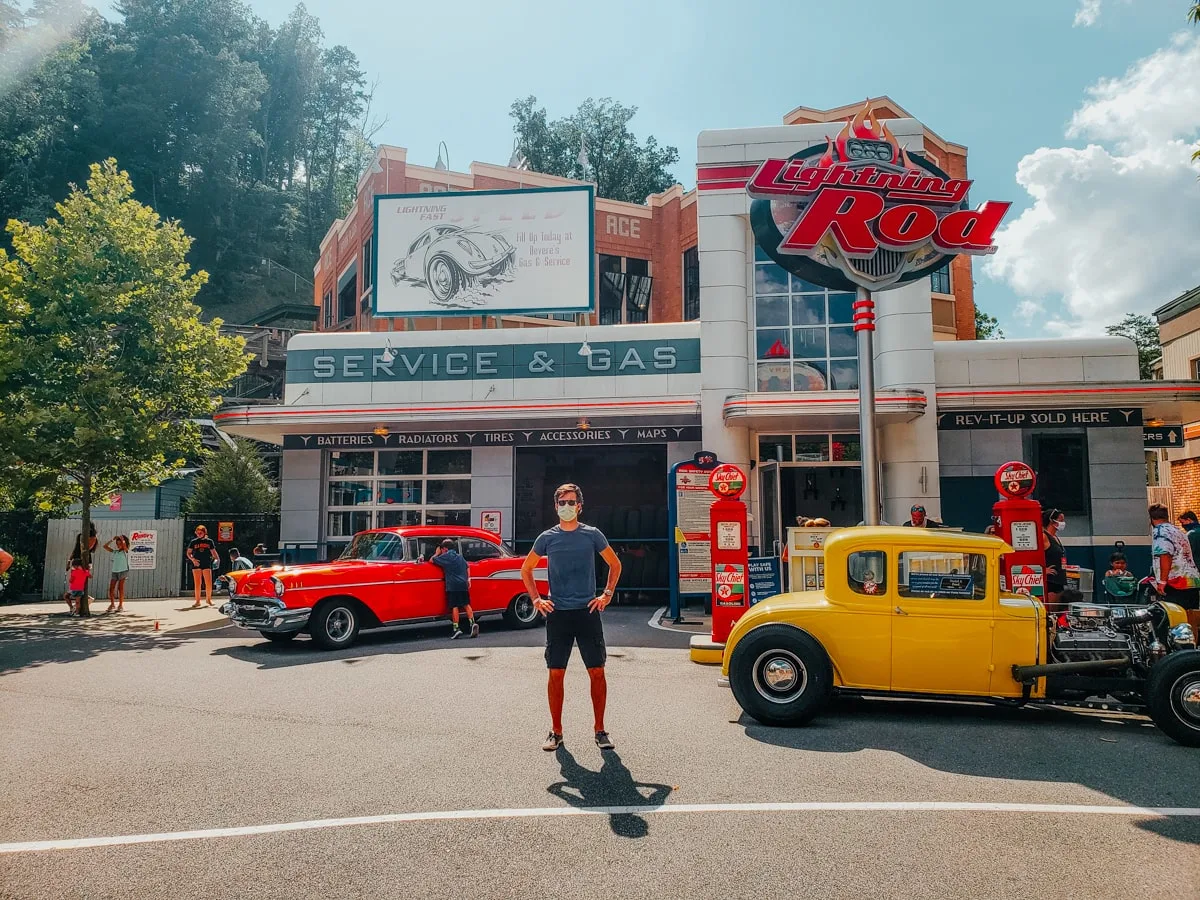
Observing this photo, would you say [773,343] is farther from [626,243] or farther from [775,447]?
Answer: [626,243]

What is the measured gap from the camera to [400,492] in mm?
18438

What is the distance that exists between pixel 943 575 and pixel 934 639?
1.69 feet

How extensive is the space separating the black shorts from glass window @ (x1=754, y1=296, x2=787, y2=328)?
12.0 meters

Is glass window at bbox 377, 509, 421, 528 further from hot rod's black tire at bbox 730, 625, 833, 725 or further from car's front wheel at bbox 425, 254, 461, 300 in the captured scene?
hot rod's black tire at bbox 730, 625, 833, 725

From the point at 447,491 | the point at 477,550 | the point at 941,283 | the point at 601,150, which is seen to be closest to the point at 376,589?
the point at 477,550

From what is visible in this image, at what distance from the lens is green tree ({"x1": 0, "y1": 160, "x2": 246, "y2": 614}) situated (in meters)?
14.9

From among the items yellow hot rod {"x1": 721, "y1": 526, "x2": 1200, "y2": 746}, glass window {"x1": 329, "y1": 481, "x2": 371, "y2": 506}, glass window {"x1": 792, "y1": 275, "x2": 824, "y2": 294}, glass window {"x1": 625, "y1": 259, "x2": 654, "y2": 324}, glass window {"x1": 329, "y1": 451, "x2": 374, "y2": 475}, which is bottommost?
yellow hot rod {"x1": 721, "y1": 526, "x2": 1200, "y2": 746}

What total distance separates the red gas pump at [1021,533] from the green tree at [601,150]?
153 ft

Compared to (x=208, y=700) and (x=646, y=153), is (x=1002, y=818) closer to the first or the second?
(x=208, y=700)

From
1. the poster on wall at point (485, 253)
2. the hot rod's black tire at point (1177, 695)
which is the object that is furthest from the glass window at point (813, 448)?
the hot rod's black tire at point (1177, 695)

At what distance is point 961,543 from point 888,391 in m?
8.75

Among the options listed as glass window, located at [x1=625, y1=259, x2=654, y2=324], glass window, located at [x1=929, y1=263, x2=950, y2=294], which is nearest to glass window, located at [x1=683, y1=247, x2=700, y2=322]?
glass window, located at [x1=625, y1=259, x2=654, y2=324]

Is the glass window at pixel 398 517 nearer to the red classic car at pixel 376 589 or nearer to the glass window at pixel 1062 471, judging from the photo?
the red classic car at pixel 376 589

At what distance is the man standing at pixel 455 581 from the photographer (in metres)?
11.7
